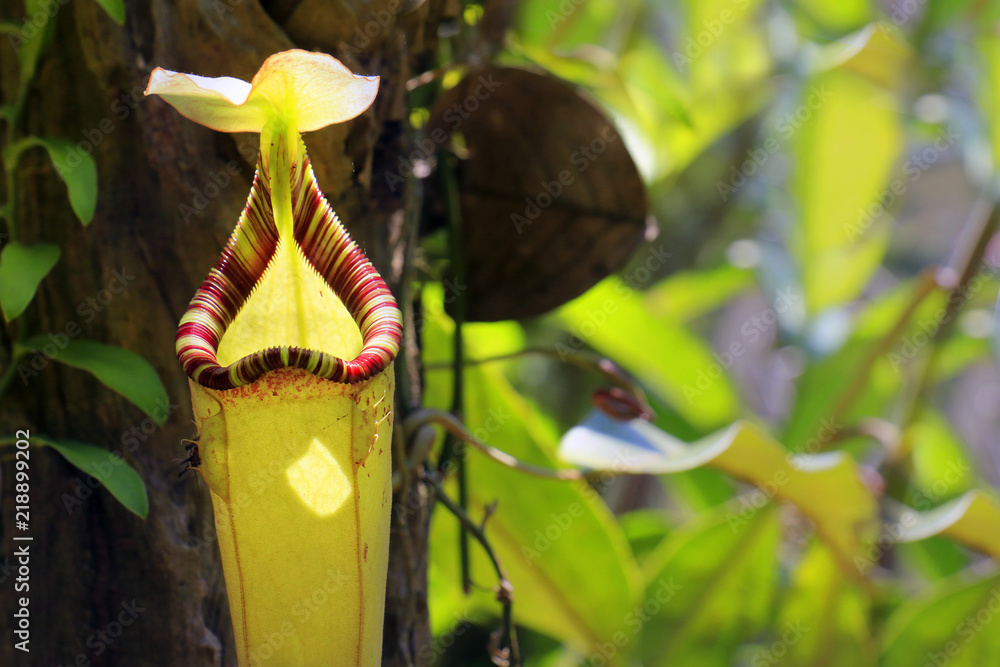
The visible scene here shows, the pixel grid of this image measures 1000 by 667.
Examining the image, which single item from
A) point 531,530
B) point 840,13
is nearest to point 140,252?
point 531,530

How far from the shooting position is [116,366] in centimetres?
61

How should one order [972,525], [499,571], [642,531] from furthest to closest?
[642,531], [972,525], [499,571]

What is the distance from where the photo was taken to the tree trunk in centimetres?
62

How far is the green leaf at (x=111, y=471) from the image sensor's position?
593 mm

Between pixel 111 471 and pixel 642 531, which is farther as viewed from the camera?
pixel 642 531

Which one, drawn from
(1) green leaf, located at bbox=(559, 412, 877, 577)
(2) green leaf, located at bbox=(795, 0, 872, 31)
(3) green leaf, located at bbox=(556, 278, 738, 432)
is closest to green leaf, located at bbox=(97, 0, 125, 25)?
(1) green leaf, located at bbox=(559, 412, 877, 577)

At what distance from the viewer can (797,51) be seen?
1.56m

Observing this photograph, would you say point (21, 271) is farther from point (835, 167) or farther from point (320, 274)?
point (835, 167)

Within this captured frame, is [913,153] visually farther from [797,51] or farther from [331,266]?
[331,266]

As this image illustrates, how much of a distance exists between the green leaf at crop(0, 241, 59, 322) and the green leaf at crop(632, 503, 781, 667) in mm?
914

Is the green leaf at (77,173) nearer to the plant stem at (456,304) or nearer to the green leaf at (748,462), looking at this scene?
the plant stem at (456,304)

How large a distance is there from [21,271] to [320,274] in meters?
0.23

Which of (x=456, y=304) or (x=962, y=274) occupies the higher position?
(x=456, y=304)

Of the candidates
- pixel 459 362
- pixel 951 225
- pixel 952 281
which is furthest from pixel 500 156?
pixel 951 225
